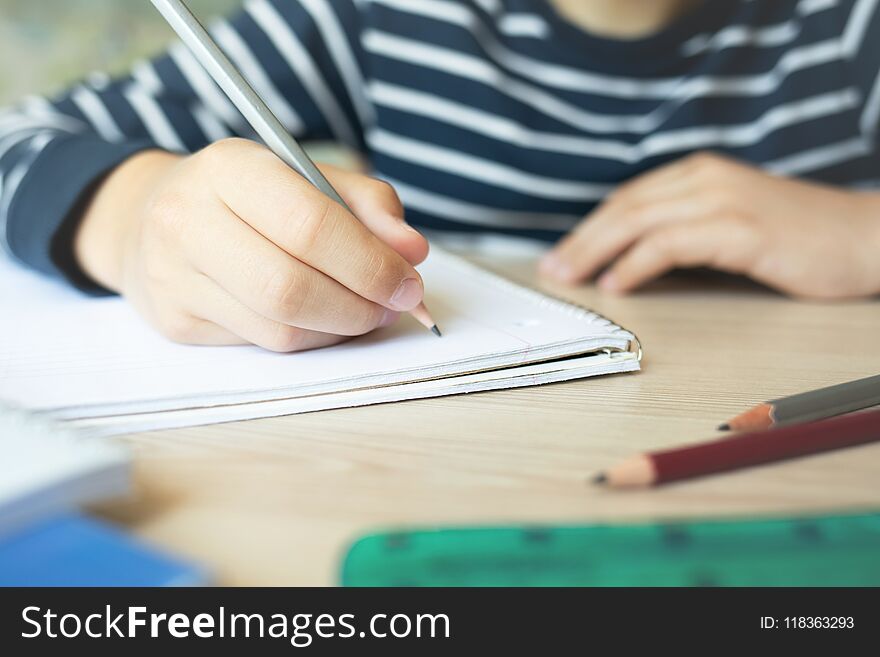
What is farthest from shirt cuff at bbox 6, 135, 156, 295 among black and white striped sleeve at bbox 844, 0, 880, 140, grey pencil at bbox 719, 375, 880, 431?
black and white striped sleeve at bbox 844, 0, 880, 140

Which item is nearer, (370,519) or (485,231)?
(370,519)

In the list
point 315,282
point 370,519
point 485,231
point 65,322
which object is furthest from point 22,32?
Result: point 370,519

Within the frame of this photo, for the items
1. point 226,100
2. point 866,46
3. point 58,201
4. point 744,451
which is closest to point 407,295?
point 744,451

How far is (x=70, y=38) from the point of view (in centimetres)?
111

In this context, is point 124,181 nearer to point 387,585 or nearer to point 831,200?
point 387,585

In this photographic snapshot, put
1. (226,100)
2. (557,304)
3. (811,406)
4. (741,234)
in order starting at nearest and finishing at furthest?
1. (811,406)
2. (557,304)
3. (741,234)
4. (226,100)

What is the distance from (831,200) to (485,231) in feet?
1.00

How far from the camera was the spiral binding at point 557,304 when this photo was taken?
387 mm

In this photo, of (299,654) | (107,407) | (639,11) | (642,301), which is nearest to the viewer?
(299,654)

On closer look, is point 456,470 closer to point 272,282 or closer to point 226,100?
point 272,282

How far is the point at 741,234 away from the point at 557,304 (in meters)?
0.19

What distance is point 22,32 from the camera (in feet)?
3.55

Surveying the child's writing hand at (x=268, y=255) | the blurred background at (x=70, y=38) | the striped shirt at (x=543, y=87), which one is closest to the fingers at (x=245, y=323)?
the child's writing hand at (x=268, y=255)

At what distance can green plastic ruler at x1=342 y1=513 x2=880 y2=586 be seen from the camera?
0.69ft
